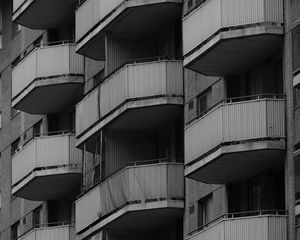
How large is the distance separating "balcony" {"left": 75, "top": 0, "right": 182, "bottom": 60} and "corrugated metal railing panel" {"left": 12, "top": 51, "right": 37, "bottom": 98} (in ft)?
13.8

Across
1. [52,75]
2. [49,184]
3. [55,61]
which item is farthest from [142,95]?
[49,184]

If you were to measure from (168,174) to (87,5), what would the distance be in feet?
27.9

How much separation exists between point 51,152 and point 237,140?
1565cm

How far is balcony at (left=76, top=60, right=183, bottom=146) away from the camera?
6059cm

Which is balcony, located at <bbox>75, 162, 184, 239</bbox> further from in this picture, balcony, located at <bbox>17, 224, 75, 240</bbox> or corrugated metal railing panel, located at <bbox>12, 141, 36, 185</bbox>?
corrugated metal railing panel, located at <bbox>12, 141, 36, 185</bbox>

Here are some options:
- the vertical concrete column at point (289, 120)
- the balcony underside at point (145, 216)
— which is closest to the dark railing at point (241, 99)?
the vertical concrete column at point (289, 120)

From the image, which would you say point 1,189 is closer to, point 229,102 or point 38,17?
point 38,17

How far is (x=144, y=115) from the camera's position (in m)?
61.4

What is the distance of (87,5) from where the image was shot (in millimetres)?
66000

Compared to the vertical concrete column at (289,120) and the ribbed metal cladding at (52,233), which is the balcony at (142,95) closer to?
the ribbed metal cladding at (52,233)

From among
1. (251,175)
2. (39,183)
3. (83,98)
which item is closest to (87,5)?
(83,98)

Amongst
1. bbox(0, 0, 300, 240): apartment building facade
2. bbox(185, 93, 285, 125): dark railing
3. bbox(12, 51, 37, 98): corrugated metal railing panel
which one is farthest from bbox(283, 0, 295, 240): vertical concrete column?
bbox(12, 51, 37, 98): corrugated metal railing panel

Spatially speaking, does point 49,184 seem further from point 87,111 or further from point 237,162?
point 237,162

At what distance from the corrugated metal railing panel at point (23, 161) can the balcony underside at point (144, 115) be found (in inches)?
267
